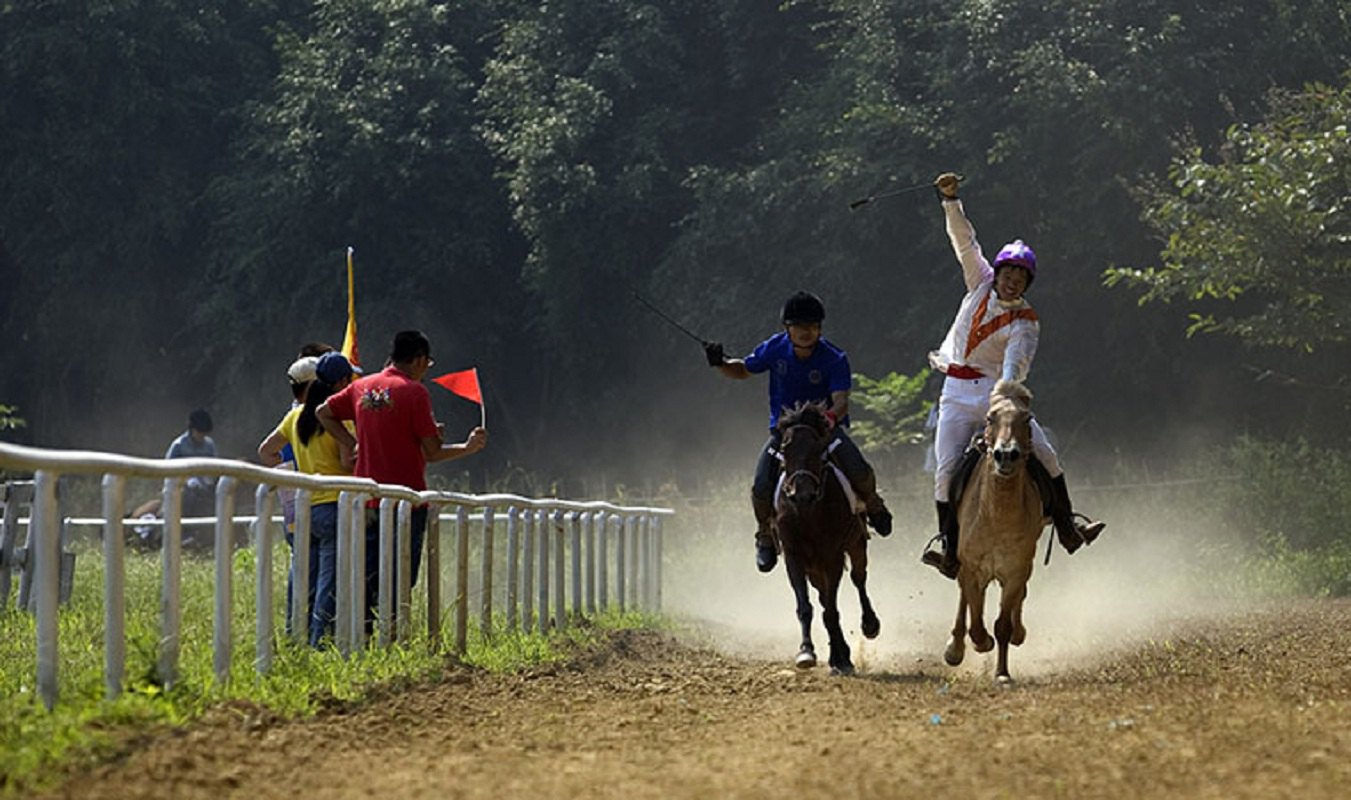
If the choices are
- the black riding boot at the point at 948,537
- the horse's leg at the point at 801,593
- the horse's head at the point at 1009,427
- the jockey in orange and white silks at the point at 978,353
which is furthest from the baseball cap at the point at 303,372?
the horse's head at the point at 1009,427

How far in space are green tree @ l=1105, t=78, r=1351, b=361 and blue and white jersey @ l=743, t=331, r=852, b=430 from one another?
1216 cm

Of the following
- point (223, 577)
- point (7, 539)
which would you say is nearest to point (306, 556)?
point (223, 577)

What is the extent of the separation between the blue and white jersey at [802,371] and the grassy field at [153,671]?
222 cm

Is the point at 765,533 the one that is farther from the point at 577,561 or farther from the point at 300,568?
the point at 300,568

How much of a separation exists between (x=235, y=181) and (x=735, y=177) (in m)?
11.7

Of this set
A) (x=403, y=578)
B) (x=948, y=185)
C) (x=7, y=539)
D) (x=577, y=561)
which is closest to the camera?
(x=403, y=578)

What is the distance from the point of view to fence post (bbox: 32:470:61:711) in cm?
831

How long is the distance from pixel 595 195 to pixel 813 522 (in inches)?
1226

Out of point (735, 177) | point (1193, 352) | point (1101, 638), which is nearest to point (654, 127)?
point (735, 177)

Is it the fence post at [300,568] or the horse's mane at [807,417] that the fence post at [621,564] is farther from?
the fence post at [300,568]

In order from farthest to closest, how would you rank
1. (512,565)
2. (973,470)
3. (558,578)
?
(558,578) < (512,565) < (973,470)

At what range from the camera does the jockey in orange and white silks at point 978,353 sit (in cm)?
1379

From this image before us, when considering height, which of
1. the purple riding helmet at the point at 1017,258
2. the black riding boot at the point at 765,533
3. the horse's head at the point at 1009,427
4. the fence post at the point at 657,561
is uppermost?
the purple riding helmet at the point at 1017,258

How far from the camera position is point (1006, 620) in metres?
13.4
